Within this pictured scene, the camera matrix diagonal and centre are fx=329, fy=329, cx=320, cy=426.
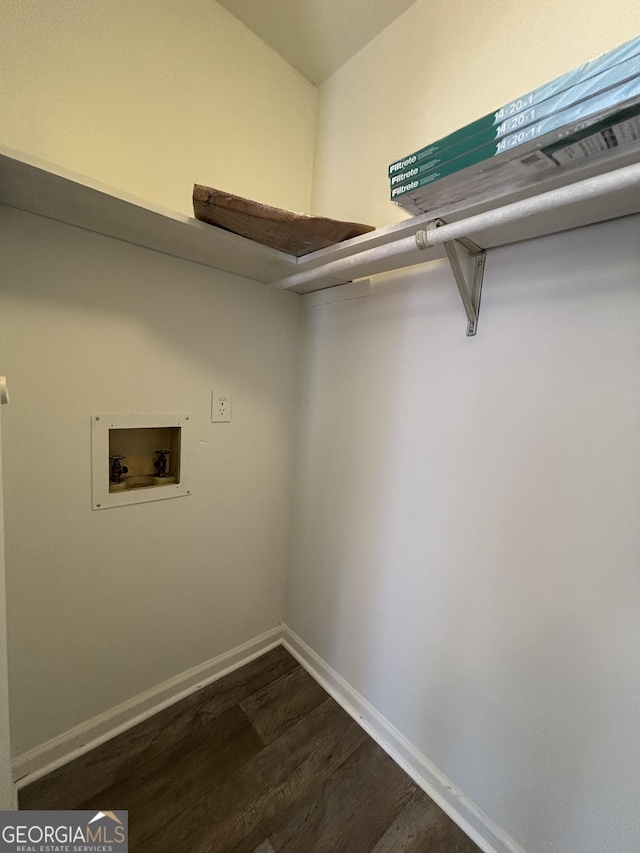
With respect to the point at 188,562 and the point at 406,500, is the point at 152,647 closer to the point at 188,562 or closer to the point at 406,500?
the point at 188,562

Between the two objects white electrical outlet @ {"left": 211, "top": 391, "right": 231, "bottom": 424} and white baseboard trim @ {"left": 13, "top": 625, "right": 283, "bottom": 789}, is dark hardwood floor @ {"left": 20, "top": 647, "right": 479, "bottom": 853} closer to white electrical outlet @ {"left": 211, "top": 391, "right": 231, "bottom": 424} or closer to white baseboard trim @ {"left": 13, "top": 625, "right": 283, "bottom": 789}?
white baseboard trim @ {"left": 13, "top": 625, "right": 283, "bottom": 789}

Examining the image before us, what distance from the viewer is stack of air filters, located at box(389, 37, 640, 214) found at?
53cm

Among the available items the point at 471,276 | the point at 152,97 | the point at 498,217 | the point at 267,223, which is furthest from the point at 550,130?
the point at 152,97

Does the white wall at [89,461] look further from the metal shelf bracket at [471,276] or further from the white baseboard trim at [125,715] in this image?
the metal shelf bracket at [471,276]

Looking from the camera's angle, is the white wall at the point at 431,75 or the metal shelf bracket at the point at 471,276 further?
the metal shelf bracket at the point at 471,276

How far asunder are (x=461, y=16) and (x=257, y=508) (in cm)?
194

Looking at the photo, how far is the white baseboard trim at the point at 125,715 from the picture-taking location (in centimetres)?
→ 112

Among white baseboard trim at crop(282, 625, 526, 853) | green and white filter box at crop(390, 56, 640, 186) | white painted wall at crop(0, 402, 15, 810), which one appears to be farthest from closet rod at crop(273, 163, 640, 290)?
white baseboard trim at crop(282, 625, 526, 853)

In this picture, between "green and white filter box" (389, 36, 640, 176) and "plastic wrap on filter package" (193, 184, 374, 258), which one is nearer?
"green and white filter box" (389, 36, 640, 176)

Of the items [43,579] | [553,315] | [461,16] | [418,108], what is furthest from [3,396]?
[461,16]

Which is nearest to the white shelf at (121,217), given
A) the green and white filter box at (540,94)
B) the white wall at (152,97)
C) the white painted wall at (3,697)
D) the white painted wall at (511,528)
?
the white wall at (152,97)

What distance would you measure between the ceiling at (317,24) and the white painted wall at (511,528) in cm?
92

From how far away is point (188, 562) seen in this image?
143 cm

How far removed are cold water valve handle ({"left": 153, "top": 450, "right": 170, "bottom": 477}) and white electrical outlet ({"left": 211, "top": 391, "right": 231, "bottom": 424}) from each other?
24 centimetres
